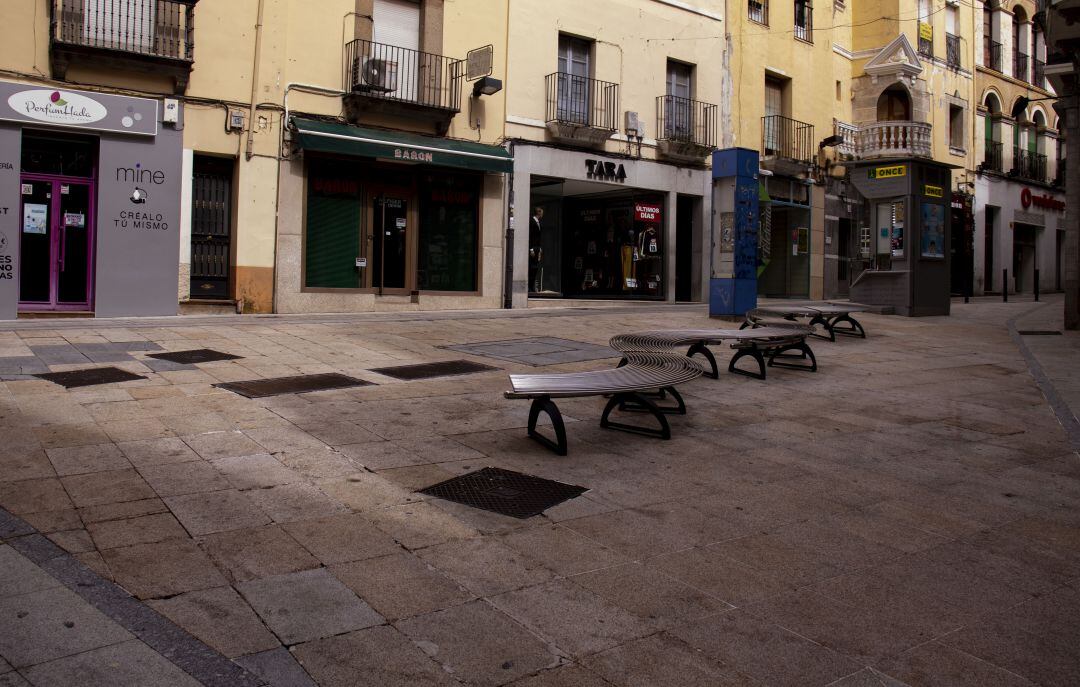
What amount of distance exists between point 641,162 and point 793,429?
14842mm

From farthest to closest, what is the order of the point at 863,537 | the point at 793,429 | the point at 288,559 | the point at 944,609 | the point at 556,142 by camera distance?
the point at 556,142 → the point at 793,429 → the point at 863,537 → the point at 288,559 → the point at 944,609

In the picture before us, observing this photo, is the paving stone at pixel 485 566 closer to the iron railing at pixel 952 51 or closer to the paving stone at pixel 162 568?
the paving stone at pixel 162 568

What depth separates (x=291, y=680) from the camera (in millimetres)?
2535

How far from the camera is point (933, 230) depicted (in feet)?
55.7

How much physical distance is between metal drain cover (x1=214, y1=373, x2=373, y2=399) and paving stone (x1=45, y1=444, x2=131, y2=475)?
1.76 m

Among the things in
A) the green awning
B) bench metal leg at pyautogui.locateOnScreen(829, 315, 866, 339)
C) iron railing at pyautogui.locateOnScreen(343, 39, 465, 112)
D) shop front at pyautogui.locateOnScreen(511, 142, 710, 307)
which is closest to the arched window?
shop front at pyautogui.locateOnScreen(511, 142, 710, 307)

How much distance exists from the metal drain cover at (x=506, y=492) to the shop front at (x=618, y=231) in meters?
14.4

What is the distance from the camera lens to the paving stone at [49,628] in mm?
2623

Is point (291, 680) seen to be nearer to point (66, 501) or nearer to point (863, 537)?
point (66, 501)

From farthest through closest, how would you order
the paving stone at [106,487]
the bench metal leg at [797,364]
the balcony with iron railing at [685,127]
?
the balcony with iron railing at [685,127] → the bench metal leg at [797,364] → the paving stone at [106,487]

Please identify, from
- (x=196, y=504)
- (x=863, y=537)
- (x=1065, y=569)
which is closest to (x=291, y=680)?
(x=196, y=504)

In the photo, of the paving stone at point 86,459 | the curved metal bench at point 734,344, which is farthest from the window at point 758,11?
the paving stone at point 86,459

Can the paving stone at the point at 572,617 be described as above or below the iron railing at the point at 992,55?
below

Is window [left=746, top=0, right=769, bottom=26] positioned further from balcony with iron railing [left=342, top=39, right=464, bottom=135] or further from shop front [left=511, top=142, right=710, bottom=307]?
balcony with iron railing [left=342, top=39, right=464, bottom=135]
